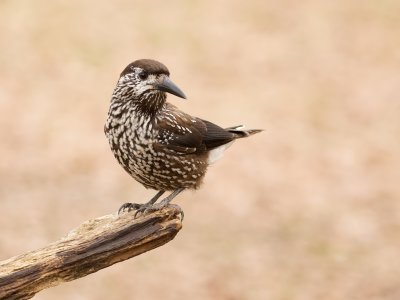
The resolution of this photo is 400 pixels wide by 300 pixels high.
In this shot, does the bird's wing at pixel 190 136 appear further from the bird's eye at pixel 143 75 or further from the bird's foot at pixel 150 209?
the bird's foot at pixel 150 209

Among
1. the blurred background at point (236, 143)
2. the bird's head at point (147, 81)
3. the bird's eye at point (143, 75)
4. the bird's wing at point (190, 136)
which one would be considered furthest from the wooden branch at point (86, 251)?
the blurred background at point (236, 143)

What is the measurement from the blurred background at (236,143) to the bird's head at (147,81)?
14.6 ft

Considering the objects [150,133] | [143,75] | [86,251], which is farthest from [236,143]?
[86,251]

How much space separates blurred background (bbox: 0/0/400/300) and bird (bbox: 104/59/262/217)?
394 centimetres

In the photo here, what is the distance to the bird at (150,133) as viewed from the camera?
6379 mm

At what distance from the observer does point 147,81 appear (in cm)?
639

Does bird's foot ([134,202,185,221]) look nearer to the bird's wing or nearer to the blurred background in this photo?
the bird's wing

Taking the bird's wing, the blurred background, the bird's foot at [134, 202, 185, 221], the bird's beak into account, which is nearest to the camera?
the bird's foot at [134, 202, 185, 221]

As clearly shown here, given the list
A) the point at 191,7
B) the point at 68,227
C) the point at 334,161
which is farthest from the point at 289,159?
the point at 191,7

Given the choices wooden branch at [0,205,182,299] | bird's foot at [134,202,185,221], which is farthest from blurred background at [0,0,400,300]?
wooden branch at [0,205,182,299]

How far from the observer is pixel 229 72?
15.6 m

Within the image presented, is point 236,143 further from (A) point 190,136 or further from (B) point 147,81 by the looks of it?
(B) point 147,81

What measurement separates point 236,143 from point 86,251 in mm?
7998

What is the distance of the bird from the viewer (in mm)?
6379
